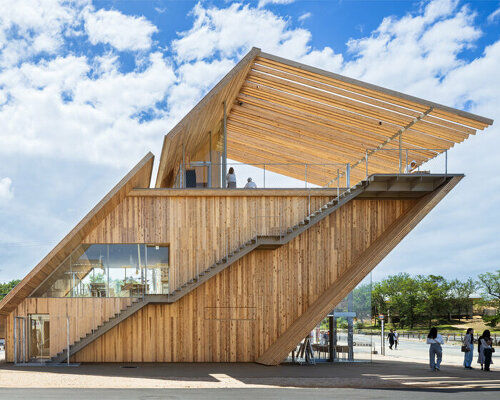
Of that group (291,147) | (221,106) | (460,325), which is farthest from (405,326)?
(221,106)

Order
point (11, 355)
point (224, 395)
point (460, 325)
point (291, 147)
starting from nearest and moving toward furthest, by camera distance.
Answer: point (224, 395) < point (11, 355) < point (291, 147) < point (460, 325)

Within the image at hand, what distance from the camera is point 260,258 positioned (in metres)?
23.0

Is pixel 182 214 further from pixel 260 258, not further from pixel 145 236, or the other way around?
pixel 260 258

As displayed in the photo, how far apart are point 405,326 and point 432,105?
69329mm

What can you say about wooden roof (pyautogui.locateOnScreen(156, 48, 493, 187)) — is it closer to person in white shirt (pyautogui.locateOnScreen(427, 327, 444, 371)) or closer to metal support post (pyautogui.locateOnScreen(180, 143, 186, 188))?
metal support post (pyautogui.locateOnScreen(180, 143, 186, 188))

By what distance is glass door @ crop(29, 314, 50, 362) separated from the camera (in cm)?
2239

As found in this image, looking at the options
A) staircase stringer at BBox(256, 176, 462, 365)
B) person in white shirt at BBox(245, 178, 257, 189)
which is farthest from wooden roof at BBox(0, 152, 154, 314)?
staircase stringer at BBox(256, 176, 462, 365)

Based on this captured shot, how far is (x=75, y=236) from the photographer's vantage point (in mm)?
21656

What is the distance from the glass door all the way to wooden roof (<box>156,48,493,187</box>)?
6.90 m

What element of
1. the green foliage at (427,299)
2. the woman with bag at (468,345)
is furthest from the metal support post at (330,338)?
the green foliage at (427,299)

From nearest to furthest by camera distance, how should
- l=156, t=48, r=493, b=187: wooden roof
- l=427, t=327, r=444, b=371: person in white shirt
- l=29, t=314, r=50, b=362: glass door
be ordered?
l=427, t=327, r=444, b=371: person in white shirt → l=156, t=48, r=493, b=187: wooden roof → l=29, t=314, r=50, b=362: glass door

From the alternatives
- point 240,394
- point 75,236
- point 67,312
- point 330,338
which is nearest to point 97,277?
point 67,312

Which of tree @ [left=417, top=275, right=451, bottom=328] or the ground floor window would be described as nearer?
the ground floor window

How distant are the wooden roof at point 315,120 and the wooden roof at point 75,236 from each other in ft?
3.49
